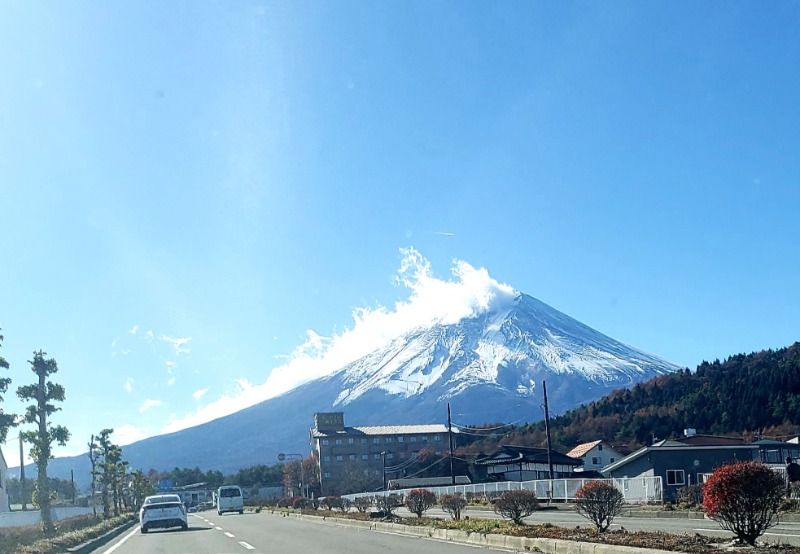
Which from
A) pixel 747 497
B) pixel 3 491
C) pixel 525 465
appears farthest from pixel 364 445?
pixel 747 497

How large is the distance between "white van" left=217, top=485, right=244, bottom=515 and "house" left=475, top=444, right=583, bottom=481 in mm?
23939

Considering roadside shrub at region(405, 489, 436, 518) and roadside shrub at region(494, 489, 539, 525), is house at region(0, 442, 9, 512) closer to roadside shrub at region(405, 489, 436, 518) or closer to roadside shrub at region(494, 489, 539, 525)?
roadside shrub at region(405, 489, 436, 518)

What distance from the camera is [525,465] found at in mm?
65312

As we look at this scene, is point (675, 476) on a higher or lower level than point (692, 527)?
lower

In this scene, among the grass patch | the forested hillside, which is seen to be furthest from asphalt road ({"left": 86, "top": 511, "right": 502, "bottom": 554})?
the forested hillside

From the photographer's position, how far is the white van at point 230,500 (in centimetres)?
5084

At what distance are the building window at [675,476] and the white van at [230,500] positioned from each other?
1023 inches

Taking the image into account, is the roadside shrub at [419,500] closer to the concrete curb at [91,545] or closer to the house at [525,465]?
the concrete curb at [91,545]

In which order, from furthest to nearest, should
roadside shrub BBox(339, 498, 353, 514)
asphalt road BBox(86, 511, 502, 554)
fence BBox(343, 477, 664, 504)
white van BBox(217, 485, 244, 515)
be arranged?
white van BBox(217, 485, 244, 515) < roadside shrub BBox(339, 498, 353, 514) < fence BBox(343, 477, 664, 504) < asphalt road BBox(86, 511, 502, 554)

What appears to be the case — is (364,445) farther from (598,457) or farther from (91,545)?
(91,545)

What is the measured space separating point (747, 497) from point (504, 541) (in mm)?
5338

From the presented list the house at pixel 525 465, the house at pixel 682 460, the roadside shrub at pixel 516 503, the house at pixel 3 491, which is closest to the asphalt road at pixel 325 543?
the roadside shrub at pixel 516 503

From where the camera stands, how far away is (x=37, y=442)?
2750 cm

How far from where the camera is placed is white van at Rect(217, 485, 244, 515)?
2002 inches
